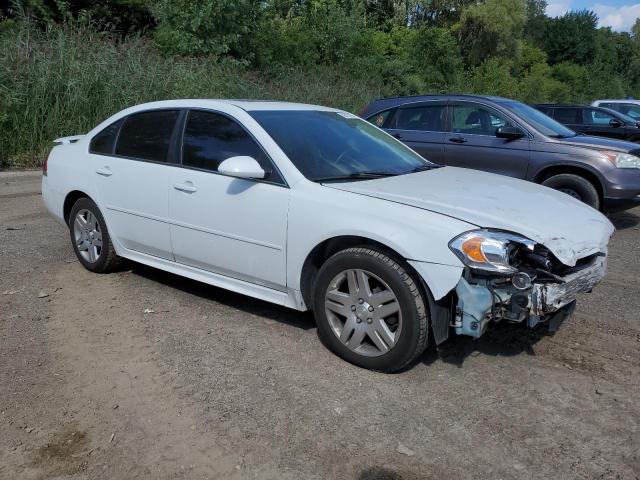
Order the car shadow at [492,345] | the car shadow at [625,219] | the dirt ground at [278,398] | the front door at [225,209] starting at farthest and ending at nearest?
the car shadow at [625,219], the front door at [225,209], the car shadow at [492,345], the dirt ground at [278,398]

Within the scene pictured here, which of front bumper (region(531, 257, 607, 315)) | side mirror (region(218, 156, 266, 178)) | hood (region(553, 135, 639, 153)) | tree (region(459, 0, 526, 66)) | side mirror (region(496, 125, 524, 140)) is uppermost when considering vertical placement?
tree (region(459, 0, 526, 66))

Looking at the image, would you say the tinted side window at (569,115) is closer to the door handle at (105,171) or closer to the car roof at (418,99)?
the car roof at (418,99)

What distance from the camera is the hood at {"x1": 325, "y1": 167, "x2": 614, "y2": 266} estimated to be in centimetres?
373

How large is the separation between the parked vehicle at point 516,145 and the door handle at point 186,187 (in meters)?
5.21

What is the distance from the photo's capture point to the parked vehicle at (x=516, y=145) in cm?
813

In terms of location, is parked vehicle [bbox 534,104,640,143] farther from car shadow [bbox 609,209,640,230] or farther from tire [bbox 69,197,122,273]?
tire [bbox 69,197,122,273]

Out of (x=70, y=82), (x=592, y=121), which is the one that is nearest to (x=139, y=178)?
(x=70, y=82)

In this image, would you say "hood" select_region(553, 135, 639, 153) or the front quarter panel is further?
"hood" select_region(553, 135, 639, 153)

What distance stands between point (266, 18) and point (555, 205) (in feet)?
69.7

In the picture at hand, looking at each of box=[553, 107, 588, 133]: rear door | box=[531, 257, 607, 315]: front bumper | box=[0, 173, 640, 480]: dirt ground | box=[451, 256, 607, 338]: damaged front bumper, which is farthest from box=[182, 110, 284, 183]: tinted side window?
box=[553, 107, 588, 133]: rear door

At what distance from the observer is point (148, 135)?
5.31 meters

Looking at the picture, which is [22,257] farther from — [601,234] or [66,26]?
[66,26]

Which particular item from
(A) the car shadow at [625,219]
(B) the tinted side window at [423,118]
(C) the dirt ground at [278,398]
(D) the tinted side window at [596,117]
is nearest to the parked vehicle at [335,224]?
(C) the dirt ground at [278,398]

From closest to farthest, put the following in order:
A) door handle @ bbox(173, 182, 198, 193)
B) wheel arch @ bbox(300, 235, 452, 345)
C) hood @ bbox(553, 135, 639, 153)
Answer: wheel arch @ bbox(300, 235, 452, 345) < door handle @ bbox(173, 182, 198, 193) < hood @ bbox(553, 135, 639, 153)
